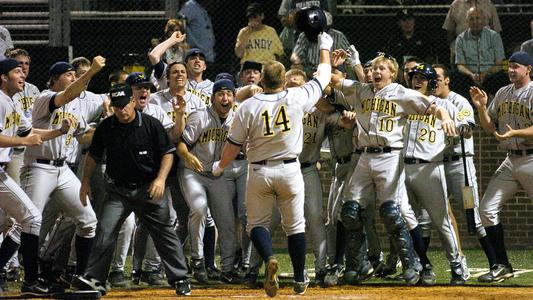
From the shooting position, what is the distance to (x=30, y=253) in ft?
33.0

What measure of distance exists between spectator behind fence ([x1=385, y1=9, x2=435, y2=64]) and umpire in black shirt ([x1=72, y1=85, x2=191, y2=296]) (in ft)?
18.8

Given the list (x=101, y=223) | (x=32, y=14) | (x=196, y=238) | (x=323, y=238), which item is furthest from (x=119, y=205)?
(x=32, y=14)

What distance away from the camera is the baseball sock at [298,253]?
32.0 ft

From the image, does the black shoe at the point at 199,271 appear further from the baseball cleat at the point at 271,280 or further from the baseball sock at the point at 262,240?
the baseball cleat at the point at 271,280

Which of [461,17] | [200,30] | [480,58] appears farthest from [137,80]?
[461,17]

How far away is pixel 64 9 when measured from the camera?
15.5 meters

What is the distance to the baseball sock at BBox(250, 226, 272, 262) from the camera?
9672mm

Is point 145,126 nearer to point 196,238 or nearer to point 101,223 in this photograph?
point 101,223

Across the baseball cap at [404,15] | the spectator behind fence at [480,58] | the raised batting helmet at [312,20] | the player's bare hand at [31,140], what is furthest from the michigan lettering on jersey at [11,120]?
the spectator behind fence at [480,58]

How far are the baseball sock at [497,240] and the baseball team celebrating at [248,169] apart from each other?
0.01 m

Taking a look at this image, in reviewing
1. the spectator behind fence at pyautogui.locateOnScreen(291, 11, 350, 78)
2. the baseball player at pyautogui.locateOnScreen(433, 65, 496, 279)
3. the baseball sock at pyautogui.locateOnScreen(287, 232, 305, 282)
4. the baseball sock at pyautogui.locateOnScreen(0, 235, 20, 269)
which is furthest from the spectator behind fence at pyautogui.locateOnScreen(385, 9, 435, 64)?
the baseball sock at pyautogui.locateOnScreen(0, 235, 20, 269)

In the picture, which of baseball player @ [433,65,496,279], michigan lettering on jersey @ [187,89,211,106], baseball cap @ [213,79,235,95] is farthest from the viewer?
michigan lettering on jersey @ [187,89,211,106]

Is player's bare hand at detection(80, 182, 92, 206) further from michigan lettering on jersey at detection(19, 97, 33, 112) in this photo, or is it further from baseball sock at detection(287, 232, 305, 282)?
michigan lettering on jersey at detection(19, 97, 33, 112)

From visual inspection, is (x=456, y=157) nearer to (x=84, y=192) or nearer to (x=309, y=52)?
(x=309, y=52)
